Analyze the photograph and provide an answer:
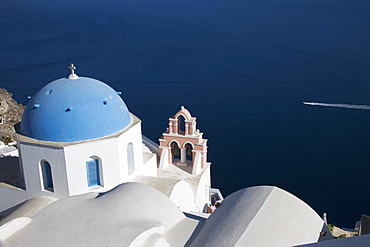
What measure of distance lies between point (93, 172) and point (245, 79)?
1127 inches

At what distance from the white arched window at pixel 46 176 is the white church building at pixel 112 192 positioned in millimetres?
29

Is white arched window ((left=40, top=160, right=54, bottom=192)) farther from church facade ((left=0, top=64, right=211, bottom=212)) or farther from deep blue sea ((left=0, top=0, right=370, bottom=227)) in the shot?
deep blue sea ((left=0, top=0, right=370, bottom=227))

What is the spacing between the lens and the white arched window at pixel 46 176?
11.6 metres

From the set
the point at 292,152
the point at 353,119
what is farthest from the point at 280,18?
the point at 292,152

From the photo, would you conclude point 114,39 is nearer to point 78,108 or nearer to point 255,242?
point 78,108

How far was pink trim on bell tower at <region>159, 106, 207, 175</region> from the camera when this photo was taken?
1497 centimetres

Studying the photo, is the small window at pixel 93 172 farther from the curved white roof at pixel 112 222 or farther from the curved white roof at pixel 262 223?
the curved white roof at pixel 262 223

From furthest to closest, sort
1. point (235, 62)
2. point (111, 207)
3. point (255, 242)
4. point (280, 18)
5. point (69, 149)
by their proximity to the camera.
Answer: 1. point (280, 18)
2. point (235, 62)
3. point (69, 149)
4. point (111, 207)
5. point (255, 242)

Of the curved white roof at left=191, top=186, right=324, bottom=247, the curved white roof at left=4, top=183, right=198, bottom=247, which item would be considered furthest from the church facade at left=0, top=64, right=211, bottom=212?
the curved white roof at left=191, top=186, right=324, bottom=247

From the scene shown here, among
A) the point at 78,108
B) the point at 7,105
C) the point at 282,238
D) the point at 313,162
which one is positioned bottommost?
the point at 313,162

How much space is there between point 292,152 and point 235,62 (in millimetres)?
20937

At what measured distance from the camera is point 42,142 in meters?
11.2

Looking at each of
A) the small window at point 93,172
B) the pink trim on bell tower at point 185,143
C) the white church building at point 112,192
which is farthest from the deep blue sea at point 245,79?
the small window at point 93,172

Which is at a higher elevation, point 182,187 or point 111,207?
point 111,207
